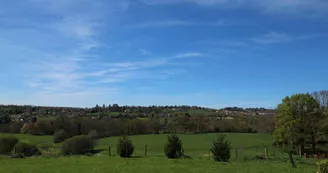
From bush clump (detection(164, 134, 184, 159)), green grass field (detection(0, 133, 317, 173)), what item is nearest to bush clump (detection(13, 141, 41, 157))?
green grass field (detection(0, 133, 317, 173))

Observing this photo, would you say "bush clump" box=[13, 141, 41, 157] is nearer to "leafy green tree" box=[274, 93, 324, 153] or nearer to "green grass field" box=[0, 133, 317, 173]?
"green grass field" box=[0, 133, 317, 173]

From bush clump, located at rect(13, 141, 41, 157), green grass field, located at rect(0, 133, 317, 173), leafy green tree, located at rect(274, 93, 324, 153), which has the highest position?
leafy green tree, located at rect(274, 93, 324, 153)

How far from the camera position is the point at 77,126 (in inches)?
3637

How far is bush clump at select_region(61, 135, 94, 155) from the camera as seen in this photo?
51.4 metres

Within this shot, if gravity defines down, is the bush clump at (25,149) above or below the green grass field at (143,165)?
below

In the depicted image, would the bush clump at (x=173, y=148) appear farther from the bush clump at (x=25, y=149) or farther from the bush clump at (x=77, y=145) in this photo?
the bush clump at (x=25, y=149)

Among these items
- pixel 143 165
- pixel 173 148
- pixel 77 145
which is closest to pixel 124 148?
pixel 173 148

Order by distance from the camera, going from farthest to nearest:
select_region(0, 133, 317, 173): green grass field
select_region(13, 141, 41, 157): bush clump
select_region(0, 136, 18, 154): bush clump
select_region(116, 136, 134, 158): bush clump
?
select_region(0, 136, 18, 154): bush clump
select_region(13, 141, 41, 157): bush clump
select_region(116, 136, 134, 158): bush clump
select_region(0, 133, 317, 173): green grass field

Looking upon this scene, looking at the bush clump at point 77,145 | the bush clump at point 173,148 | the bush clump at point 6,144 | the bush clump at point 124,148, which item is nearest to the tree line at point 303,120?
the bush clump at point 173,148

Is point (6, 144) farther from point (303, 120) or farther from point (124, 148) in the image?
point (303, 120)

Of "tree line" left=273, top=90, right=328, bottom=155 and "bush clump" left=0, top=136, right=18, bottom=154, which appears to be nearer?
"bush clump" left=0, top=136, right=18, bottom=154

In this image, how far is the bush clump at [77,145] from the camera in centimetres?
5144

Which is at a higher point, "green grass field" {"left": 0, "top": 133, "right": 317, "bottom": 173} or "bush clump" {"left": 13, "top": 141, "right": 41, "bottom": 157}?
"green grass field" {"left": 0, "top": 133, "right": 317, "bottom": 173}

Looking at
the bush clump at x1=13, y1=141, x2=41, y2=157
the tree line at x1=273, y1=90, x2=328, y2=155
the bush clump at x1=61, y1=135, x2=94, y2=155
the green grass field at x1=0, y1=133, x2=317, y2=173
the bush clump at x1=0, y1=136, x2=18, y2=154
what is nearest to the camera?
the green grass field at x1=0, y1=133, x2=317, y2=173
